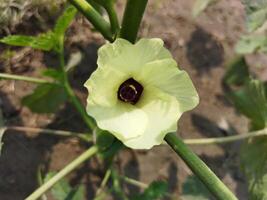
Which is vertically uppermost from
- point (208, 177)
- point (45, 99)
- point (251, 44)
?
point (208, 177)

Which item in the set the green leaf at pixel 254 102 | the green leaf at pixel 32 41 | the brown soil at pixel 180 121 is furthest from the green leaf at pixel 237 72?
the green leaf at pixel 32 41

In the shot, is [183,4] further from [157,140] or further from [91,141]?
[157,140]

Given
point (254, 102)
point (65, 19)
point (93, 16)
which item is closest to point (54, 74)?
point (65, 19)

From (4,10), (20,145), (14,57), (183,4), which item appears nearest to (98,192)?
(20,145)

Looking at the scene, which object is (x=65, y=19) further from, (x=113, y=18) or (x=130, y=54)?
(x=130, y=54)

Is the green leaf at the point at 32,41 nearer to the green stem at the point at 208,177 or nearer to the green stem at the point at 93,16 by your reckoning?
the green stem at the point at 93,16

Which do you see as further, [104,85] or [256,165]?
[256,165]

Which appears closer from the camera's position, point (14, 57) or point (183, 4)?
point (14, 57)
